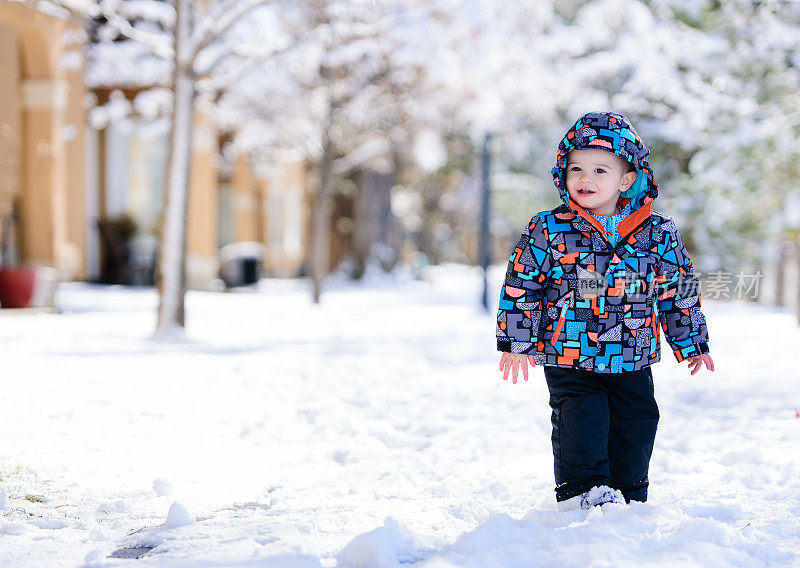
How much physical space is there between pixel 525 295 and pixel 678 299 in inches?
25.0

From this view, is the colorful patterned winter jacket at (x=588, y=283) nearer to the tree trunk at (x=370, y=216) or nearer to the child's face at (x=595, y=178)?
the child's face at (x=595, y=178)

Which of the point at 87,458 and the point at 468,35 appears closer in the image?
the point at 87,458

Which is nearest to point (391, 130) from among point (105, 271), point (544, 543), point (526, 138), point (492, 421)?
point (526, 138)

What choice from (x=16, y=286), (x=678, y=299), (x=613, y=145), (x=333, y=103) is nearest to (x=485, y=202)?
(x=333, y=103)

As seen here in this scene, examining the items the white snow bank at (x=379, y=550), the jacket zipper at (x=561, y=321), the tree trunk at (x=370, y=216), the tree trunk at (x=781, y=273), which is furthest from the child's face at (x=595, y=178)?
the tree trunk at (x=370, y=216)

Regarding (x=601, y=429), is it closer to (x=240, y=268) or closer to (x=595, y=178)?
(x=595, y=178)

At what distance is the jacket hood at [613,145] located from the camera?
3.14 metres

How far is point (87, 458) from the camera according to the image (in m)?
4.20

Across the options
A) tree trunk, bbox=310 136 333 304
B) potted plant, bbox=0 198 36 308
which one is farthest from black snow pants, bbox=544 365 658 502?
tree trunk, bbox=310 136 333 304

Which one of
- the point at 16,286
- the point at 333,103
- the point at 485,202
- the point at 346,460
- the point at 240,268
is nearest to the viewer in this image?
the point at 346,460

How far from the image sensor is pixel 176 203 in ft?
29.3

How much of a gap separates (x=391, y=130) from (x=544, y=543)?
15798mm

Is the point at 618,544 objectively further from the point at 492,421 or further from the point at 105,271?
the point at 105,271

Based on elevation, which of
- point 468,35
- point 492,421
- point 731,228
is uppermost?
point 468,35
